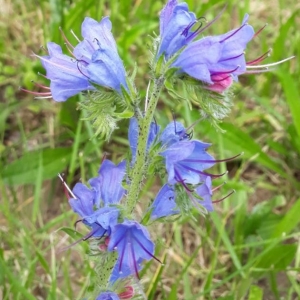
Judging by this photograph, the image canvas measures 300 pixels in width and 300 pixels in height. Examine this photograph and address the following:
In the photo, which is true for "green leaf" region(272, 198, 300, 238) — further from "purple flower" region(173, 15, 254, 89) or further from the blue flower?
"purple flower" region(173, 15, 254, 89)

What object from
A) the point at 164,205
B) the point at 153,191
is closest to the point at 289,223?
the point at 153,191

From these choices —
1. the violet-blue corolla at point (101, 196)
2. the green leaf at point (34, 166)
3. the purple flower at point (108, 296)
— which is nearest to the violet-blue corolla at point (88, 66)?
Answer: the violet-blue corolla at point (101, 196)

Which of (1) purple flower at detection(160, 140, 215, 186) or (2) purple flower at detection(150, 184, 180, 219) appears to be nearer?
(1) purple flower at detection(160, 140, 215, 186)

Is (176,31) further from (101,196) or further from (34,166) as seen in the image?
(34,166)

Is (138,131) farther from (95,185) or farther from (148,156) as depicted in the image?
(95,185)

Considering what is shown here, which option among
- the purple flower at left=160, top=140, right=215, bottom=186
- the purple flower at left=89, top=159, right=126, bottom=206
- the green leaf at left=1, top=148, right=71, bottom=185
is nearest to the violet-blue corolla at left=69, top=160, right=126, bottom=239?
the purple flower at left=89, top=159, right=126, bottom=206

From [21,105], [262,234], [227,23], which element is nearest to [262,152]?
[262,234]
